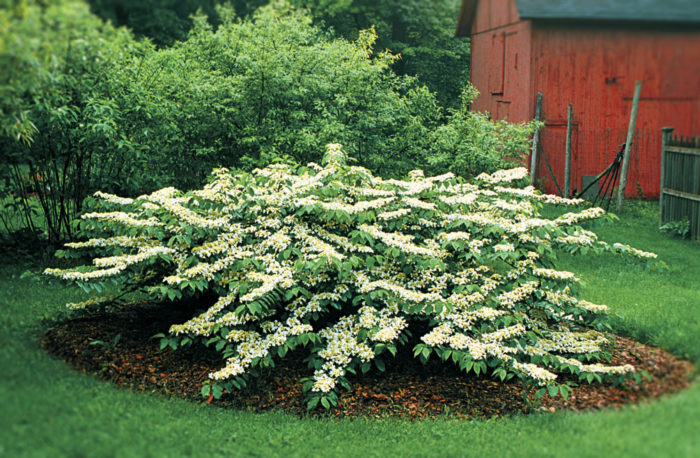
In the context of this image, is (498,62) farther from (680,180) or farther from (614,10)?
(614,10)

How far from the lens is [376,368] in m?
5.80

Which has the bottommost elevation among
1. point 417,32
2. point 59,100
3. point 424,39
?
point 59,100

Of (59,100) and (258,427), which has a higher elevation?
(59,100)

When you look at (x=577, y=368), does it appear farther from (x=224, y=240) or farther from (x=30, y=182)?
(x=30, y=182)

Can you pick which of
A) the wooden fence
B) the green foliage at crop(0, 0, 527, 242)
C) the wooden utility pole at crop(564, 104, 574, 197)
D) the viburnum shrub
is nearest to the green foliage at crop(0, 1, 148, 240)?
the green foliage at crop(0, 0, 527, 242)

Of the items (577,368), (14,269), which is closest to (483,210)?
(577,368)

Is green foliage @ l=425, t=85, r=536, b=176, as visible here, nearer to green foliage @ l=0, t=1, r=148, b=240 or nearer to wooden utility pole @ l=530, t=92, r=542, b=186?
wooden utility pole @ l=530, t=92, r=542, b=186

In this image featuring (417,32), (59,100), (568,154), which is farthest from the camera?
(417,32)

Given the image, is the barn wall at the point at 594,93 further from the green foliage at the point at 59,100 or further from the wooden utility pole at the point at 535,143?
the green foliage at the point at 59,100

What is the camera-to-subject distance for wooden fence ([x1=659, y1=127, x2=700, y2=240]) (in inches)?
353

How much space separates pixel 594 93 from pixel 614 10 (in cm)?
608

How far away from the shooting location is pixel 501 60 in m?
15.8

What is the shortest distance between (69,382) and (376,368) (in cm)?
249

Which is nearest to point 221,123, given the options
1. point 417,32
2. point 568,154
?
point 568,154
